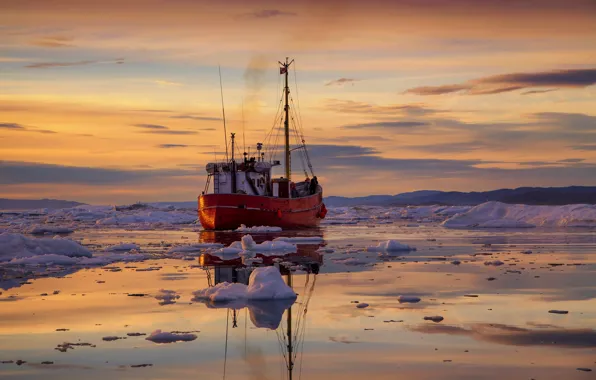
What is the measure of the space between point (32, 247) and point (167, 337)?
612 inches

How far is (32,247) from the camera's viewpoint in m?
24.0

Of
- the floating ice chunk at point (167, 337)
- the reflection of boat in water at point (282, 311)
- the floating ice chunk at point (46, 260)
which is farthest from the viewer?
the floating ice chunk at point (46, 260)

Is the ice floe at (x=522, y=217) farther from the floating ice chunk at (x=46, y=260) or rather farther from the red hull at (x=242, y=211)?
the floating ice chunk at (x=46, y=260)

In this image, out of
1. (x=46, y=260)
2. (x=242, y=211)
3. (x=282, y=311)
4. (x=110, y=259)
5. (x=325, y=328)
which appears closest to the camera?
(x=325, y=328)

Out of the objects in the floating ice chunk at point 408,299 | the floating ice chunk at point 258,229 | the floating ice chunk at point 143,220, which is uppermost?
the floating ice chunk at point 408,299

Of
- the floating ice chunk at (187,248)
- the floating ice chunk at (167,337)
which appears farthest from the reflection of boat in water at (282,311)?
the floating ice chunk at (187,248)

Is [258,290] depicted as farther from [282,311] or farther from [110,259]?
[110,259]

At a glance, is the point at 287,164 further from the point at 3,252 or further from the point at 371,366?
the point at 371,366

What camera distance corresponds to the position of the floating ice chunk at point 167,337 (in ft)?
32.5

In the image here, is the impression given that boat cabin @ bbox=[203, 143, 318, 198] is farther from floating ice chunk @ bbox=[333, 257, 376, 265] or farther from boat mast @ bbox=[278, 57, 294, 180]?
floating ice chunk @ bbox=[333, 257, 376, 265]

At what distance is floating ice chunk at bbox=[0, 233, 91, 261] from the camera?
918 inches

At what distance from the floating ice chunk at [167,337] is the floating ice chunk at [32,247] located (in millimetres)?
14576

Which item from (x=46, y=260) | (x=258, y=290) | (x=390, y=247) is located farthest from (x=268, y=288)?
(x=390, y=247)

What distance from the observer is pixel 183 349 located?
9.34 metres
